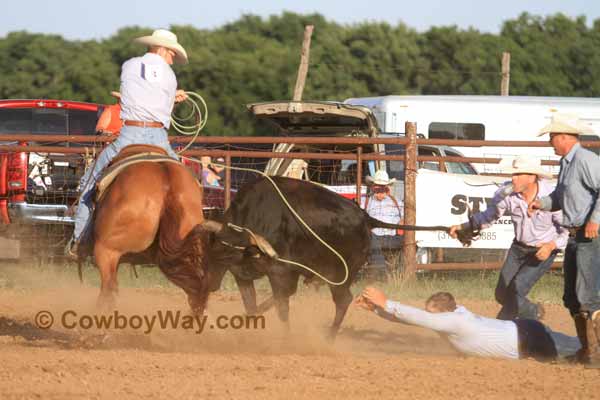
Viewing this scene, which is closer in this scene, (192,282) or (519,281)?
(192,282)

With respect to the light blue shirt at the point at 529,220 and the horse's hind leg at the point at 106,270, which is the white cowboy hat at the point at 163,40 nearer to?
the horse's hind leg at the point at 106,270

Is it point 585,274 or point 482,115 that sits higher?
point 482,115

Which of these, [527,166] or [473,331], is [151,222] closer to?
[473,331]

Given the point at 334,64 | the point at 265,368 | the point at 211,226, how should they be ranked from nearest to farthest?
the point at 265,368 → the point at 211,226 → the point at 334,64

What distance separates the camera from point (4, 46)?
4291 cm

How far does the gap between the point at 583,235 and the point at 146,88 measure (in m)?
3.41

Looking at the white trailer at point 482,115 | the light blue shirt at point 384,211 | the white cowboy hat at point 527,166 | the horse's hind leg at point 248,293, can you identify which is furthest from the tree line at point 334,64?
the white cowboy hat at point 527,166

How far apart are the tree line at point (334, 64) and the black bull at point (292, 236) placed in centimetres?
2742

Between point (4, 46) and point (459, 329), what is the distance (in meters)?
38.8

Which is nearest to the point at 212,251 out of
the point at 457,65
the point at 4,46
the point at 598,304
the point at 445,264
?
the point at 598,304

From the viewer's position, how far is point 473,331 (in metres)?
7.26

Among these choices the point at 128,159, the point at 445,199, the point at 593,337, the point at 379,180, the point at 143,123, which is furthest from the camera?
the point at 445,199

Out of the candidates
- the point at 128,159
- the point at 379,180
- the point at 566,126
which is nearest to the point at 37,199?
the point at 379,180

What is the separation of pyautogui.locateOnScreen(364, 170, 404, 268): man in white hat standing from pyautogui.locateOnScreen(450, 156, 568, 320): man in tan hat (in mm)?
3950
